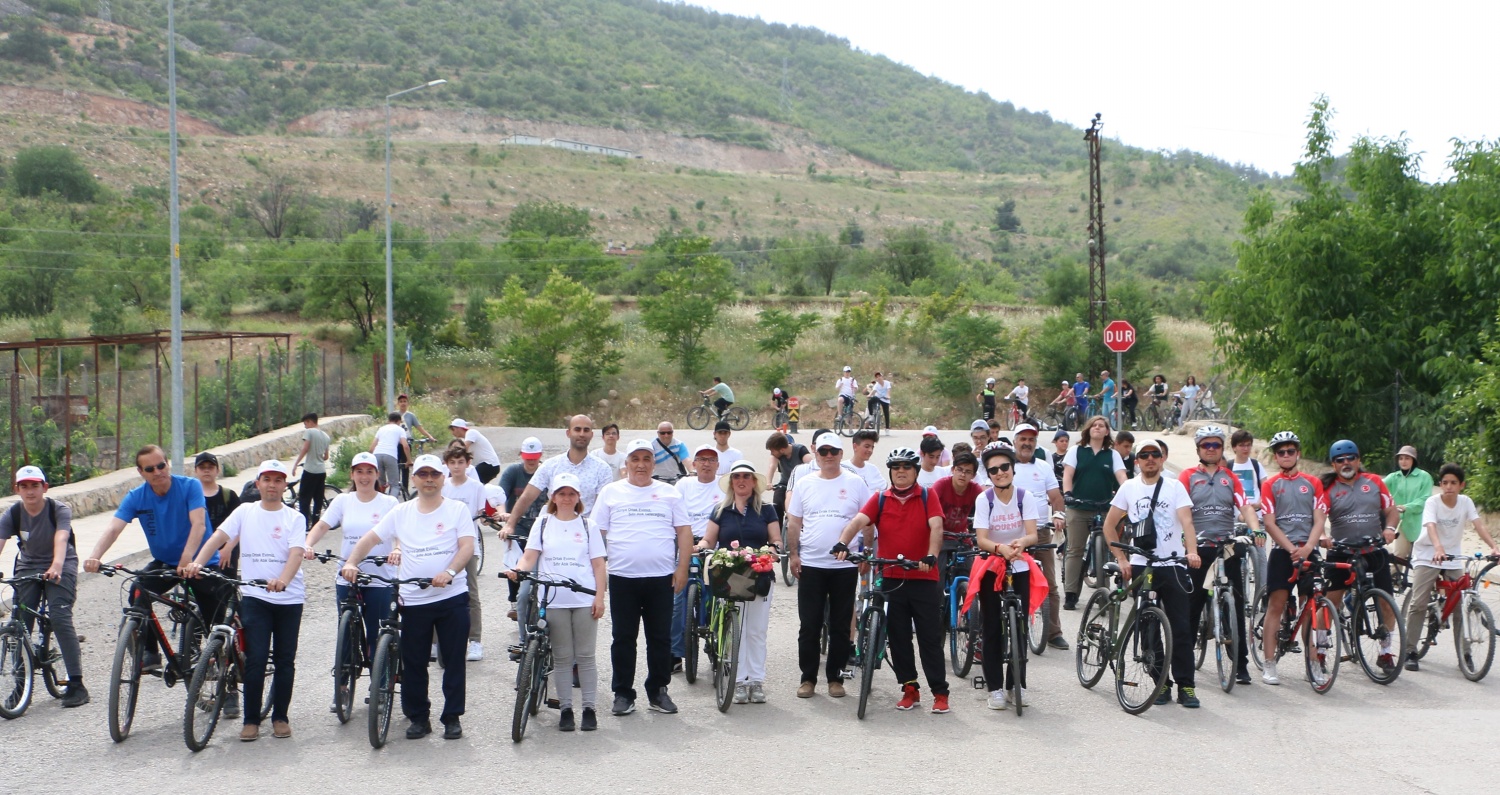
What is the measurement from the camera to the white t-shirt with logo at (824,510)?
358 inches

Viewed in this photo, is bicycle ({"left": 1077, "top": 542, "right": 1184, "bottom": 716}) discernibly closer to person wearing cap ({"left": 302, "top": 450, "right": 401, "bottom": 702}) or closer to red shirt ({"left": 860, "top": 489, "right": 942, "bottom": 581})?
red shirt ({"left": 860, "top": 489, "right": 942, "bottom": 581})

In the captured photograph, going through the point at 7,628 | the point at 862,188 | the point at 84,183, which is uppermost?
the point at 862,188

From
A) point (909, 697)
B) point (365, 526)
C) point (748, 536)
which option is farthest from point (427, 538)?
point (909, 697)

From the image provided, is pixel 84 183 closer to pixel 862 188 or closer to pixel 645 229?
pixel 645 229

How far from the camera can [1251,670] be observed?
33.8 feet

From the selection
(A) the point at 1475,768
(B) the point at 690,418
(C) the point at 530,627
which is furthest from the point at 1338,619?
(B) the point at 690,418

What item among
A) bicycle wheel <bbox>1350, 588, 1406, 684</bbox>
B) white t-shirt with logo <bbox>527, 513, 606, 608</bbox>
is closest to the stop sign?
bicycle wheel <bbox>1350, 588, 1406, 684</bbox>

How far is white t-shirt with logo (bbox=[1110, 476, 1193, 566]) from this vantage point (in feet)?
29.6

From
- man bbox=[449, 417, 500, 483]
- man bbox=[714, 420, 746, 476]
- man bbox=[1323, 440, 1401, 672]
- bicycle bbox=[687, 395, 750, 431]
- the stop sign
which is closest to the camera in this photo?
man bbox=[1323, 440, 1401, 672]

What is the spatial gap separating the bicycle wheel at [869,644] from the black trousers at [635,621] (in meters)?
1.36

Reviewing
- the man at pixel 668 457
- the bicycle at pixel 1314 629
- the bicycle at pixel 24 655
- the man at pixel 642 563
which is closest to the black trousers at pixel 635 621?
the man at pixel 642 563

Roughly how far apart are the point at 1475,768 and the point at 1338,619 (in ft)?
8.06

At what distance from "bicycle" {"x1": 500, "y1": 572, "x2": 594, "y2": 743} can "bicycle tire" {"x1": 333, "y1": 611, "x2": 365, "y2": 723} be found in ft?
3.61

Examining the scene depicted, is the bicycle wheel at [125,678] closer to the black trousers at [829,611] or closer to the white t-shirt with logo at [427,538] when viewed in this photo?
the white t-shirt with logo at [427,538]
